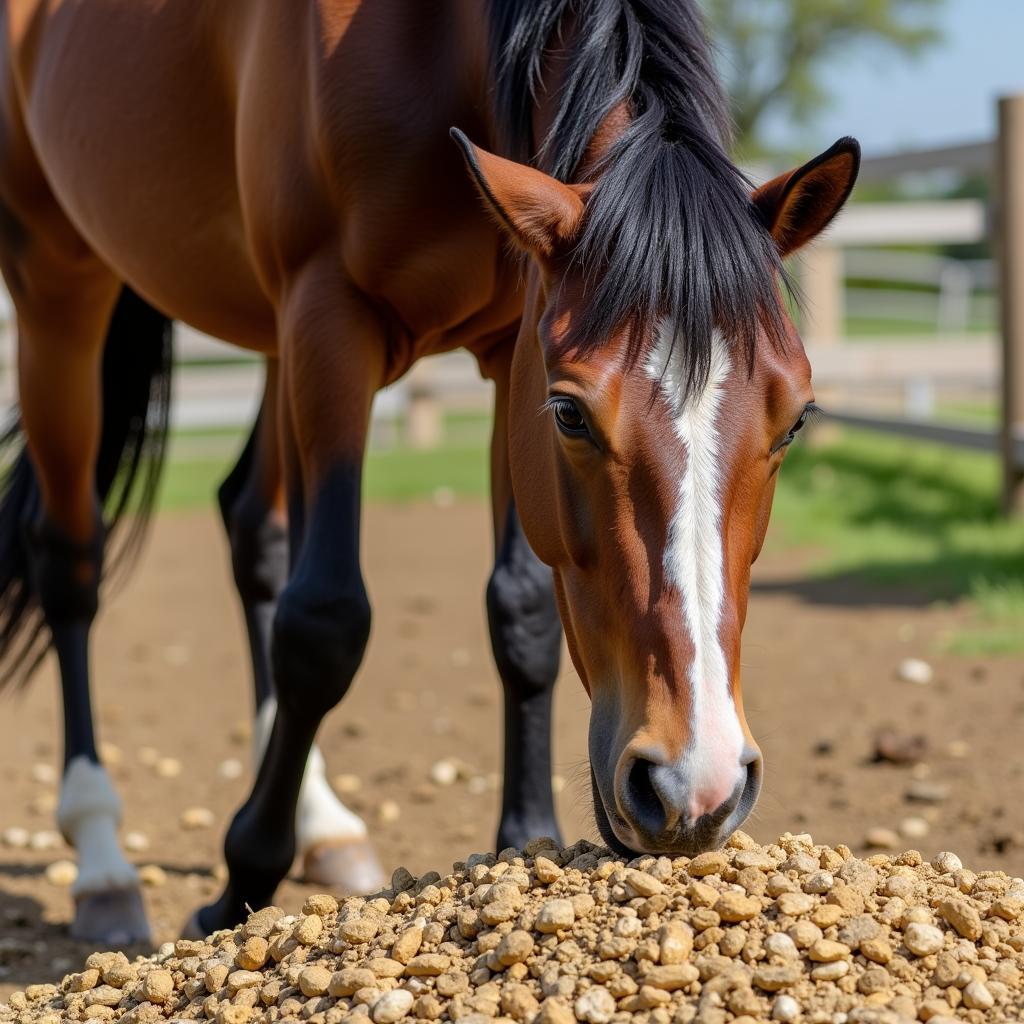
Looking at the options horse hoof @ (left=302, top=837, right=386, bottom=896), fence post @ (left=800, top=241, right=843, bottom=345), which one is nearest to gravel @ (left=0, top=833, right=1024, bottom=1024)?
horse hoof @ (left=302, top=837, right=386, bottom=896)

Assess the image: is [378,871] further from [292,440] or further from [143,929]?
[292,440]

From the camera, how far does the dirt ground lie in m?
3.76

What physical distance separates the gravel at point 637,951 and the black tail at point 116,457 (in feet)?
7.49

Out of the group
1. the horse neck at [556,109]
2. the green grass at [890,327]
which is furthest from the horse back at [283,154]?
the green grass at [890,327]

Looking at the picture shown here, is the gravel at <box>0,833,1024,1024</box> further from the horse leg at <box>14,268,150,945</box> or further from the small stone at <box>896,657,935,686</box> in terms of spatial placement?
the small stone at <box>896,657,935,686</box>

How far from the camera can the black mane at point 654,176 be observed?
2.04 metres

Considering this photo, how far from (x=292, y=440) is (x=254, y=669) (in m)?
1.33

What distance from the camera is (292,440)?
9.78 feet

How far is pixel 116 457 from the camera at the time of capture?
461cm

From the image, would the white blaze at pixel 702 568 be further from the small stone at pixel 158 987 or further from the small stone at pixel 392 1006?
the small stone at pixel 158 987

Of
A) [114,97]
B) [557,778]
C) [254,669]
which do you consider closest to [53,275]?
[114,97]

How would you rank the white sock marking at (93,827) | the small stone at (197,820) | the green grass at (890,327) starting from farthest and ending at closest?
1. the green grass at (890,327)
2. the small stone at (197,820)
3. the white sock marking at (93,827)

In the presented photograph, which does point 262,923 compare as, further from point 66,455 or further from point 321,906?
point 66,455

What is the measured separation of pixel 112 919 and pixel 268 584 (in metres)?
1.10
